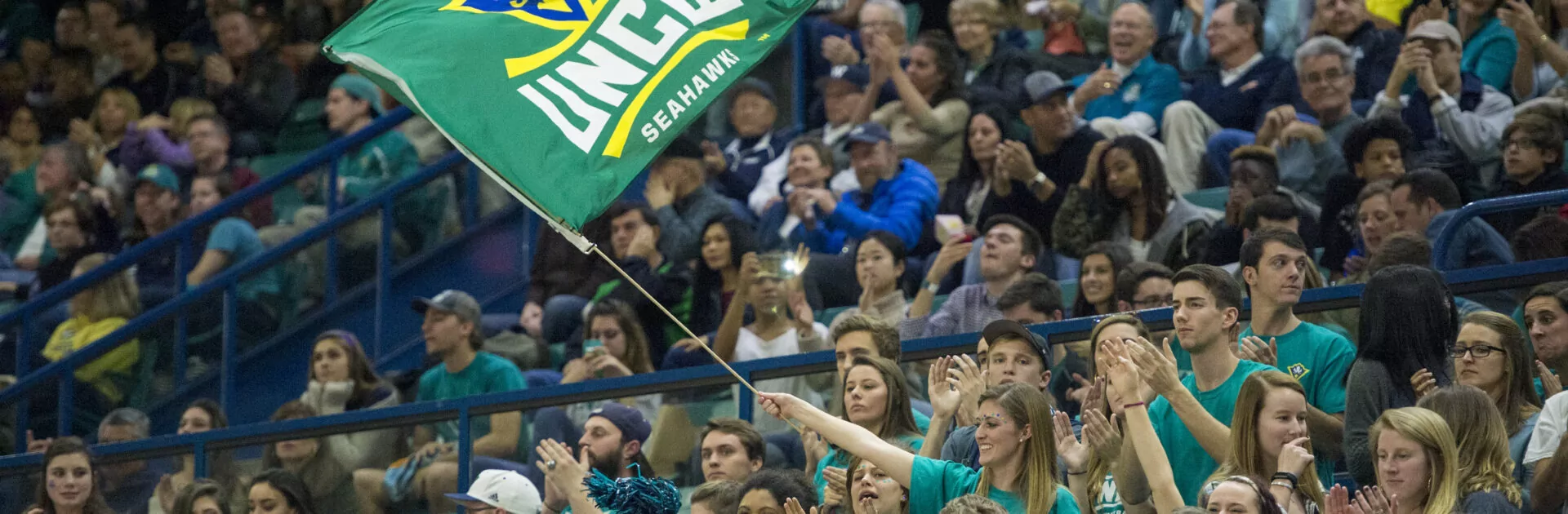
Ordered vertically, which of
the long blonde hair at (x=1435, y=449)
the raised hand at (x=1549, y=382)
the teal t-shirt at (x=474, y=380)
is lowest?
the long blonde hair at (x=1435, y=449)

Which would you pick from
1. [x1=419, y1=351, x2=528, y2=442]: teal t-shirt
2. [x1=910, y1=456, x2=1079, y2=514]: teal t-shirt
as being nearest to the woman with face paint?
[x1=419, y1=351, x2=528, y2=442]: teal t-shirt

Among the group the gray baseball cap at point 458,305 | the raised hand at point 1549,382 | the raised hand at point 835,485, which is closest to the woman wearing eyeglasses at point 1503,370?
the raised hand at point 1549,382

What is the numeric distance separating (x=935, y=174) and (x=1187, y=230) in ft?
8.68

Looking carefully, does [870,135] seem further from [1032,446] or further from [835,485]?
[1032,446]

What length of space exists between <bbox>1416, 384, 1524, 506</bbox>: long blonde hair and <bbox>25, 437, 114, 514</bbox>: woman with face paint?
21.1ft

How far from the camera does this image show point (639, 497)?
23.6ft

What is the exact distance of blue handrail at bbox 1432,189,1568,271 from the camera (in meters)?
8.05

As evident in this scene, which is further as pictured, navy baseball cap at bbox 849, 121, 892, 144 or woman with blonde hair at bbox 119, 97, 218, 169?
woman with blonde hair at bbox 119, 97, 218, 169

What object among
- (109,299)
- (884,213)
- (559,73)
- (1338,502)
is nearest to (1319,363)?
(1338,502)

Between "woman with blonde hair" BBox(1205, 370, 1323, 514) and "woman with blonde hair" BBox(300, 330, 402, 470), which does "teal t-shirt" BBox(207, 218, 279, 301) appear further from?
"woman with blonde hair" BBox(1205, 370, 1323, 514)

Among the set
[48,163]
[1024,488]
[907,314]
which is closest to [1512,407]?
[1024,488]

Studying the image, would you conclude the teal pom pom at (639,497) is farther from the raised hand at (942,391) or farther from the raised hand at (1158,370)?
the raised hand at (1158,370)

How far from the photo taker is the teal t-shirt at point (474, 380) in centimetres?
1046

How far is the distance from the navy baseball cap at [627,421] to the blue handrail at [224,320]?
4146 millimetres
